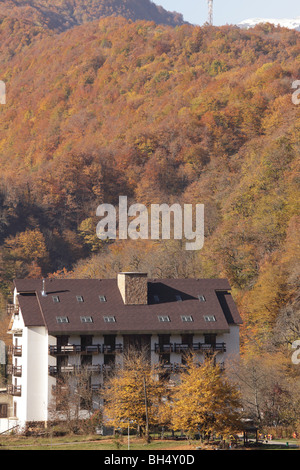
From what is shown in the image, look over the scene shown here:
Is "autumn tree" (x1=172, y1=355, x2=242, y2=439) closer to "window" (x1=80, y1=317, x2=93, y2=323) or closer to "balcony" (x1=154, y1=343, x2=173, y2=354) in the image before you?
"balcony" (x1=154, y1=343, x2=173, y2=354)

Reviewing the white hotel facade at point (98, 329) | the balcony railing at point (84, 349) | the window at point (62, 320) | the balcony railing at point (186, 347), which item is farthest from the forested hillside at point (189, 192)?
the window at point (62, 320)

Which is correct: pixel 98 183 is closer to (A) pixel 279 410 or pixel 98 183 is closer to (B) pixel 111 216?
(B) pixel 111 216

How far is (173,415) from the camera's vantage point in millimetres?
58250

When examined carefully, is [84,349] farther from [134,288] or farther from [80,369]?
[134,288]

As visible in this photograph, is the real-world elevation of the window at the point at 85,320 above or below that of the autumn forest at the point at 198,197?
below

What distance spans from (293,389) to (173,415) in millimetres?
10786

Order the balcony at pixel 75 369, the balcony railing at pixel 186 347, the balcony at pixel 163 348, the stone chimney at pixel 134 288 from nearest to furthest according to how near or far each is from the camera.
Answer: the balcony at pixel 75 369 → the balcony at pixel 163 348 → the balcony railing at pixel 186 347 → the stone chimney at pixel 134 288

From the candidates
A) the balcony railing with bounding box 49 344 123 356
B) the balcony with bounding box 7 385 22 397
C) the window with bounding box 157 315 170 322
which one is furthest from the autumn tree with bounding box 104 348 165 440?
the balcony with bounding box 7 385 22 397

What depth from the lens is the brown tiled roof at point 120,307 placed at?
72562 mm

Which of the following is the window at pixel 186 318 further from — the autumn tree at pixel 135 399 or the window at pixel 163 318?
the autumn tree at pixel 135 399

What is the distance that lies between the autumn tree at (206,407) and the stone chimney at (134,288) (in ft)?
53.8

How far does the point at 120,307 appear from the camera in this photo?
74812 millimetres

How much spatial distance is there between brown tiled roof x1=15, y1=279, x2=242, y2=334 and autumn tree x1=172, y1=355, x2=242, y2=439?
14.0 m

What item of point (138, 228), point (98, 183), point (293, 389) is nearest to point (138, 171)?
point (98, 183)
